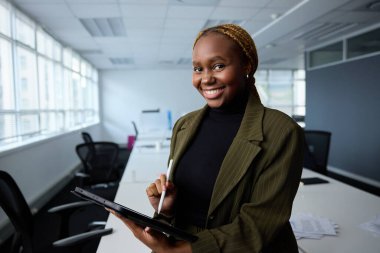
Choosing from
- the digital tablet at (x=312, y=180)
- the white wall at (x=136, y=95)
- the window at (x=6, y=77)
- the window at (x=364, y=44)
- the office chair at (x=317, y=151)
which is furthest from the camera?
the white wall at (x=136, y=95)

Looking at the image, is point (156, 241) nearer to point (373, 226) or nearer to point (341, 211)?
point (373, 226)

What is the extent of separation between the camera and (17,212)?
4.73ft

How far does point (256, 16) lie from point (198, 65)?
13.1 feet

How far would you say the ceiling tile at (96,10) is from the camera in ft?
12.5

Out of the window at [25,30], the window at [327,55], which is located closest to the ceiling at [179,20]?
the window at [25,30]

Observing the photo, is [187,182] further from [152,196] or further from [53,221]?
[53,221]

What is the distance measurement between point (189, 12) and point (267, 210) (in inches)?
154

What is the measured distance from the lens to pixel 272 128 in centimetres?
79

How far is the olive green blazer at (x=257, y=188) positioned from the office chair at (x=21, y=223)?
0.85 meters

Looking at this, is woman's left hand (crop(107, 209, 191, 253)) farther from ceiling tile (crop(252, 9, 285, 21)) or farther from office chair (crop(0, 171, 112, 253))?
ceiling tile (crop(252, 9, 285, 21))

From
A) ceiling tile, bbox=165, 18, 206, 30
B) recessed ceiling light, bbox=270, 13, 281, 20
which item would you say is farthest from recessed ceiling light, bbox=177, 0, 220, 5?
recessed ceiling light, bbox=270, 13, 281, 20

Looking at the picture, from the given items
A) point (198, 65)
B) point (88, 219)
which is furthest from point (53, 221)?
point (198, 65)

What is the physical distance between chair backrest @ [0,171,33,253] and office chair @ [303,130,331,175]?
8.57ft

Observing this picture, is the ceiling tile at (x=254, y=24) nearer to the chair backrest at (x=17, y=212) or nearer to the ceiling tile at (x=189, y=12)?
the ceiling tile at (x=189, y=12)
